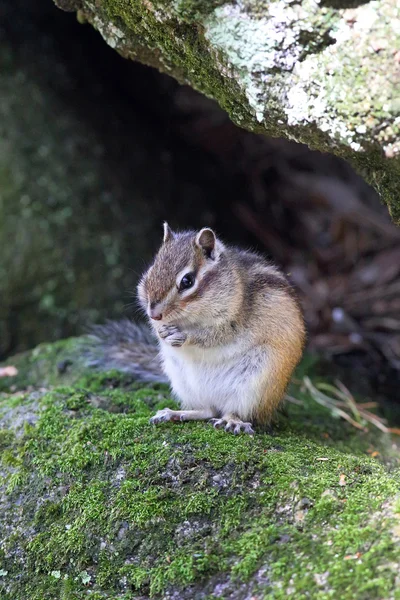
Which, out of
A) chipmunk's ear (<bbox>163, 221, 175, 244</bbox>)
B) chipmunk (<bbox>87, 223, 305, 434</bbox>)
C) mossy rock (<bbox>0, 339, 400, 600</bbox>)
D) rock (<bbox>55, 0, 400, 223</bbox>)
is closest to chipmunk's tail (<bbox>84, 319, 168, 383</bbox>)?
chipmunk (<bbox>87, 223, 305, 434</bbox>)

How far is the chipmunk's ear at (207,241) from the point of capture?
336 centimetres

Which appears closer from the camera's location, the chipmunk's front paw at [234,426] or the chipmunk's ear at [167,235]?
the chipmunk's front paw at [234,426]

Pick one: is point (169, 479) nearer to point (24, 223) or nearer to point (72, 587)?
point (72, 587)

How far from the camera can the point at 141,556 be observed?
8.34 ft

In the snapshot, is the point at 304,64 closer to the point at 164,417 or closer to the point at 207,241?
the point at 207,241

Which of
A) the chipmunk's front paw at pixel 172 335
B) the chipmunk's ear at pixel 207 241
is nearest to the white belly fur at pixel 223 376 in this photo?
the chipmunk's front paw at pixel 172 335

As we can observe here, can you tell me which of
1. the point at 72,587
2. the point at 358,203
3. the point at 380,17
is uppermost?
the point at 380,17

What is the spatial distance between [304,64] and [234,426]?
1.63 meters

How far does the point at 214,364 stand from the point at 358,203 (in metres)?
3.25

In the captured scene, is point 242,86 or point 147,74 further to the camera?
point 147,74

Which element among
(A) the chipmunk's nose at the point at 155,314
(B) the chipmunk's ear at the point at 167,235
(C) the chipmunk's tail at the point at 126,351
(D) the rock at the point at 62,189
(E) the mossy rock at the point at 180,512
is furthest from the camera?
(D) the rock at the point at 62,189

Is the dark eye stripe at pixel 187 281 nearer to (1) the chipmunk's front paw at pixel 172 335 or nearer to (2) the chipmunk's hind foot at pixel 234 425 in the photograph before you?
(1) the chipmunk's front paw at pixel 172 335

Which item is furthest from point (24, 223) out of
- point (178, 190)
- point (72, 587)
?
point (72, 587)

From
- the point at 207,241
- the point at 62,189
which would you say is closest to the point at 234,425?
the point at 207,241
